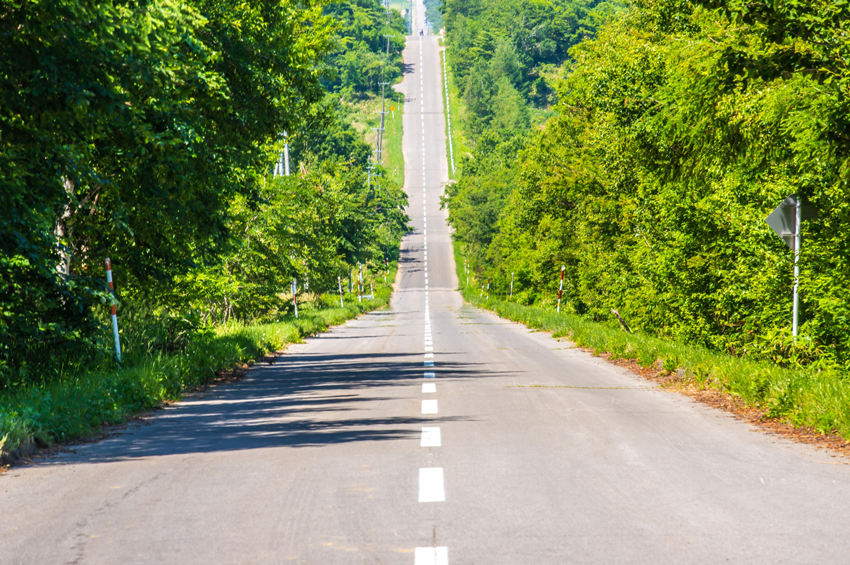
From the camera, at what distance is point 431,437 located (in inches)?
355

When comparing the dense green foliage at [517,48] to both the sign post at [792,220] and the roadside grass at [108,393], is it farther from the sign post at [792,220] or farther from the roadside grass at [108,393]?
the sign post at [792,220]

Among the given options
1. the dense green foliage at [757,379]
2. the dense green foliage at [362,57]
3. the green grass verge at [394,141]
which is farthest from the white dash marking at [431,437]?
the dense green foliage at [362,57]

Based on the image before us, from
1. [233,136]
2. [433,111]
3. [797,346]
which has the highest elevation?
[433,111]

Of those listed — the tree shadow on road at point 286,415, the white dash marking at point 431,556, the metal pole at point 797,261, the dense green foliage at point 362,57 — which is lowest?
the tree shadow on road at point 286,415

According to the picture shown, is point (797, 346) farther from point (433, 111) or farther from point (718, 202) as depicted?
point (433, 111)

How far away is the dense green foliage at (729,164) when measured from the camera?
11.9m

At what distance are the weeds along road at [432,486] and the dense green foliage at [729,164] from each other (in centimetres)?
428

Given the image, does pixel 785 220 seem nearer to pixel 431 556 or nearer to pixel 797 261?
pixel 797 261

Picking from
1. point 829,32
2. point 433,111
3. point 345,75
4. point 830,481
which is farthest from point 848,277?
point 345,75

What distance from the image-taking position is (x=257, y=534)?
544cm

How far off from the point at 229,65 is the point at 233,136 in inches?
49.7

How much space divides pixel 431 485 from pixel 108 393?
18.8 feet

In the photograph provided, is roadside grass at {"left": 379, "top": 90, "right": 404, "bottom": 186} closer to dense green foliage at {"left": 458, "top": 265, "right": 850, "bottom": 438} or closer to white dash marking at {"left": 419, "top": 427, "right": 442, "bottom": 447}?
dense green foliage at {"left": 458, "top": 265, "right": 850, "bottom": 438}

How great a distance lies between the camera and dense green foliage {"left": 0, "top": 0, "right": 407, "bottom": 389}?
406 inches
